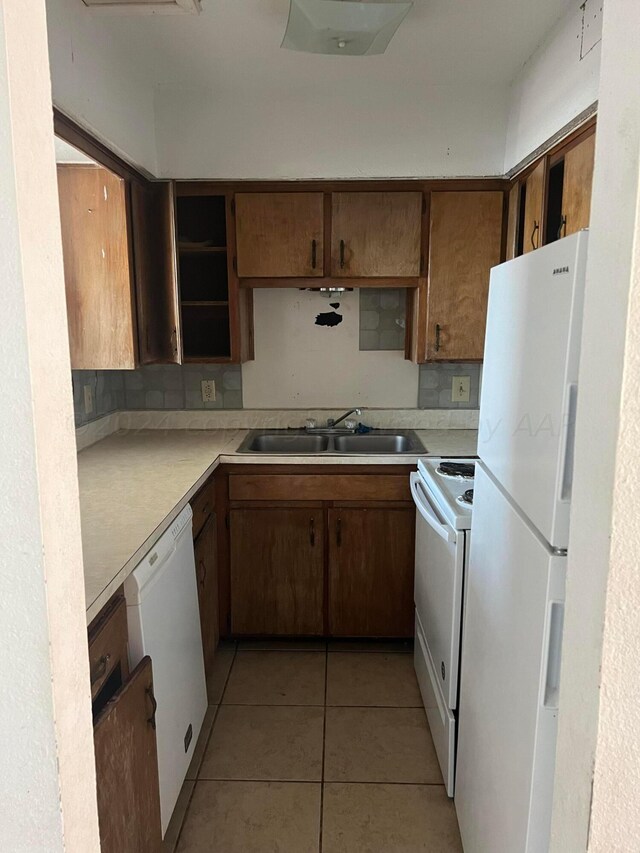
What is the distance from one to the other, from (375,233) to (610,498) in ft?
7.44

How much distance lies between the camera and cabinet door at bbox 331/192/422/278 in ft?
8.93

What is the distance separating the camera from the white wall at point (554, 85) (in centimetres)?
181

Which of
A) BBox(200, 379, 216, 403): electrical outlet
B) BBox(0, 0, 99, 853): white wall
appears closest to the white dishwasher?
BBox(0, 0, 99, 853): white wall

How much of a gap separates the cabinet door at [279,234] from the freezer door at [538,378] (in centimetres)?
140

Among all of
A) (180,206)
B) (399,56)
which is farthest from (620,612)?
(180,206)

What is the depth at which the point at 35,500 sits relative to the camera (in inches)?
27.0

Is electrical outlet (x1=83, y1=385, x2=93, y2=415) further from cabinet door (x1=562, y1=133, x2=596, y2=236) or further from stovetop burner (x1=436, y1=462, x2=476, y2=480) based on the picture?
cabinet door (x1=562, y1=133, x2=596, y2=236)

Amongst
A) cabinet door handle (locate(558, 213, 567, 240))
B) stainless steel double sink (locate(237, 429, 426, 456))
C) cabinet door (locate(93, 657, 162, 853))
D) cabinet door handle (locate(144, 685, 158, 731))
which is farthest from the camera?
stainless steel double sink (locate(237, 429, 426, 456))

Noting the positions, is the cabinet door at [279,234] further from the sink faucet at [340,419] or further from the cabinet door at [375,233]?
the sink faucet at [340,419]

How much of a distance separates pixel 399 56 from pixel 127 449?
1.94m

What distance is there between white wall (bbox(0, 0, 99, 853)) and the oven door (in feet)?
3.95

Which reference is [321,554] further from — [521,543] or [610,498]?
[610,498]

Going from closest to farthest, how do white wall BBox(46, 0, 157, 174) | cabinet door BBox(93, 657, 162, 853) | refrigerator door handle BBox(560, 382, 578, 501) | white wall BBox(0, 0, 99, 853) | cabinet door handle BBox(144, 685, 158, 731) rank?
white wall BBox(0, 0, 99, 853), refrigerator door handle BBox(560, 382, 578, 501), cabinet door BBox(93, 657, 162, 853), cabinet door handle BBox(144, 685, 158, 731), white wall BBox(46, 0, 157, 174)

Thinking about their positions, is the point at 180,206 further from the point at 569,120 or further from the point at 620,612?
the point at 620,612
